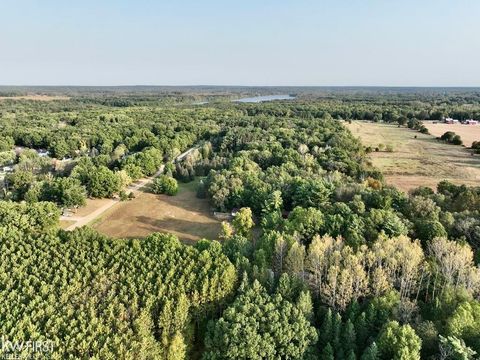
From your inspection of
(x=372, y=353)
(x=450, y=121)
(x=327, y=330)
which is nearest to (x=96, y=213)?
(x=327, y=330)

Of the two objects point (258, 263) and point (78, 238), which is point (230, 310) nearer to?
point (258, 263)

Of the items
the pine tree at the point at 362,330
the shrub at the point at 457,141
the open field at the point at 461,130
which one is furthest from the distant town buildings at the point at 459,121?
the pine tree at the point at 362,330

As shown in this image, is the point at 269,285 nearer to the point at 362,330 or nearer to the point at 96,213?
the point at 362,330

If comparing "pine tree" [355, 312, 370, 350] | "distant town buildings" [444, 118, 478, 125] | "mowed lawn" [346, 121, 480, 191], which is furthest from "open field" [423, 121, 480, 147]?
"pine tree" [355, 312, 370, 350]

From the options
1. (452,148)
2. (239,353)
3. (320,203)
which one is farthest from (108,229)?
(452,148)

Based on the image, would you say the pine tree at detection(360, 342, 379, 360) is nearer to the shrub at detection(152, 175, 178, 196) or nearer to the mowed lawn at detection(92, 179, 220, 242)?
the mowed lawn at detection(92, 179, 220, 242)

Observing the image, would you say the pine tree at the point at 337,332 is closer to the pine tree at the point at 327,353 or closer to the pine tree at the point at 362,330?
the pine tree at the point at 327,353
